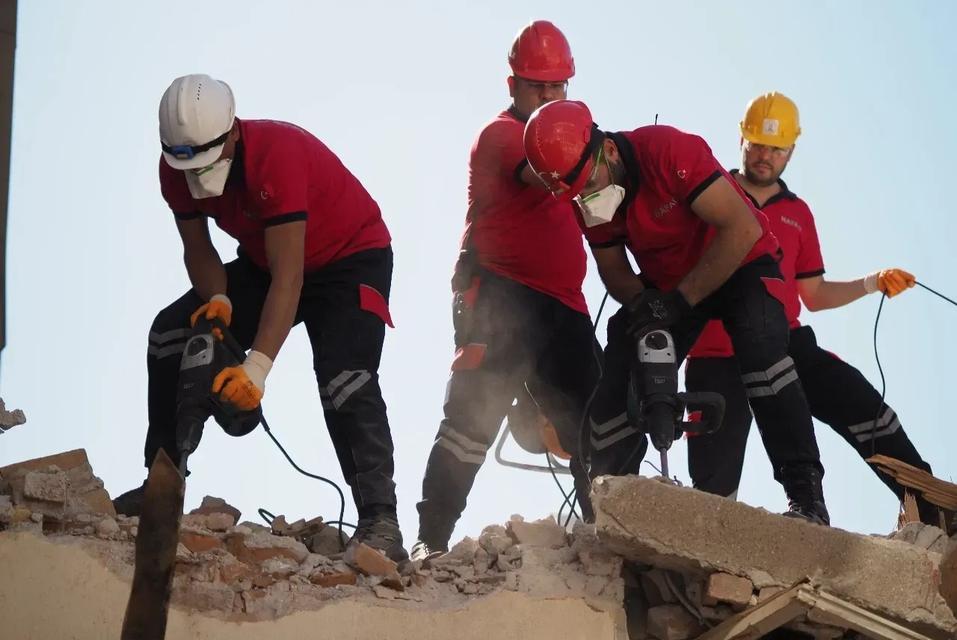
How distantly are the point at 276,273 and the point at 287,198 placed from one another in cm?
28

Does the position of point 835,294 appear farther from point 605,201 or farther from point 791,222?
point 605,201

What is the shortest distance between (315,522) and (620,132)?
1.88m

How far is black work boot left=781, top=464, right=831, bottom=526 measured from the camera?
216 inches

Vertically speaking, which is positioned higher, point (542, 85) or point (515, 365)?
point (542, 85)

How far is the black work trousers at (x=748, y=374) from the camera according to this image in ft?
18.4

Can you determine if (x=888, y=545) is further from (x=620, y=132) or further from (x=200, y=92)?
(x=200, y=92)

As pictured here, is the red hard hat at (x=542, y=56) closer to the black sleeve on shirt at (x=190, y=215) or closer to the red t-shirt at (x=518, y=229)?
the red t-shirt at (x=518, y=229)

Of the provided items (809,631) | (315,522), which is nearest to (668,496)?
(809,631)

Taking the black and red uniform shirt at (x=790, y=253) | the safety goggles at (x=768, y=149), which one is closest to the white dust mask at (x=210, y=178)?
the black and red uniform shirt at (x=790, y=253)

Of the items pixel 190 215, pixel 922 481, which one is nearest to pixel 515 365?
pixel 190 215

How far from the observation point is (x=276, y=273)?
538 cm

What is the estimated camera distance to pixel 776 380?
5.62 metres

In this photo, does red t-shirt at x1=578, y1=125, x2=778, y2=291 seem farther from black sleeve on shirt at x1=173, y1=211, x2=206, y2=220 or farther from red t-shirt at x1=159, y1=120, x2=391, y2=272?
black sleeve on shirt at x1=173, y1=211, x2=206, y2=220

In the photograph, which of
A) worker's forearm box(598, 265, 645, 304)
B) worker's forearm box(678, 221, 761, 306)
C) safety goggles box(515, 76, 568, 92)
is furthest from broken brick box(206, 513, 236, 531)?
safety goggles box(515, 76, 568, 92)
